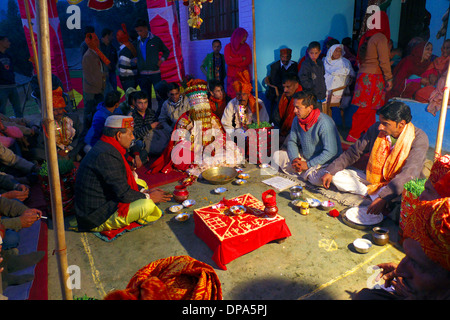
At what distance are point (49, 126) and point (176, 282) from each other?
1222 millimetres

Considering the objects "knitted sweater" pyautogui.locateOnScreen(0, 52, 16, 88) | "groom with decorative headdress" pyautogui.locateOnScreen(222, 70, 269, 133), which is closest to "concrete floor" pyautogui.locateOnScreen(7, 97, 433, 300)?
"groom with decorative headdress" pyautogui.locateOnScreen(222, 70, 269, 133)

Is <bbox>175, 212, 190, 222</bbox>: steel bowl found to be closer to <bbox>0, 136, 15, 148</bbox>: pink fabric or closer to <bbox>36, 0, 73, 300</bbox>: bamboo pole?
<bbox>36, 0, 73, 300</bbox>: bamboo pole

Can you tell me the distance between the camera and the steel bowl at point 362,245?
11.1ft

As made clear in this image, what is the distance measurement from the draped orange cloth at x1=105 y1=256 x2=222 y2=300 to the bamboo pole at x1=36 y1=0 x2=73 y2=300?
0.41m

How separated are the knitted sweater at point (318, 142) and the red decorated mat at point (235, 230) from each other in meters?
1.88

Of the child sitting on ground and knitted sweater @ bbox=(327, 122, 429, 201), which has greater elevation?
the child sitting on ground

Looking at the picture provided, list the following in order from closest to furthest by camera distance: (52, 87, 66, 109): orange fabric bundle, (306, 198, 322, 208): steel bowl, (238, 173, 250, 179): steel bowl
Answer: (306, 198, 322, 208): steel bowl → (238, 173, 250, 179): steel bowl → (52, 87, 66, 109): orange fabric bundle

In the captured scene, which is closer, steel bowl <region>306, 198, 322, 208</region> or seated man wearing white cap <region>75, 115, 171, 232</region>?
seated man wearing white cap <region>75, 115, 171, 232</region>

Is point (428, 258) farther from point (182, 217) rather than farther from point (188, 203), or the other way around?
point (188, 203)

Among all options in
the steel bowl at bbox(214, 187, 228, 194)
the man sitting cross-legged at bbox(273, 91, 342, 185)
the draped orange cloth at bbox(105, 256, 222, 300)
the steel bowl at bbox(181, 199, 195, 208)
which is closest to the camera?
the draped orange cloth at bbox(105, 256, 222, 300)

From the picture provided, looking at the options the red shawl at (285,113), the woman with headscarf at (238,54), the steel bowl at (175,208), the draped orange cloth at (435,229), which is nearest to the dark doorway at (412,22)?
the red shawl at (285,113)

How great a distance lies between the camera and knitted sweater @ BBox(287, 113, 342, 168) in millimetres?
5117

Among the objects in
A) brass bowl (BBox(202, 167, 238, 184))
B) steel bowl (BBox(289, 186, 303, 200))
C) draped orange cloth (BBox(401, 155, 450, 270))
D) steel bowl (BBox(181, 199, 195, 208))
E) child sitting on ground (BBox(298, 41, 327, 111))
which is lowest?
steel bowl (BBox(181, 199, 195, 208))
